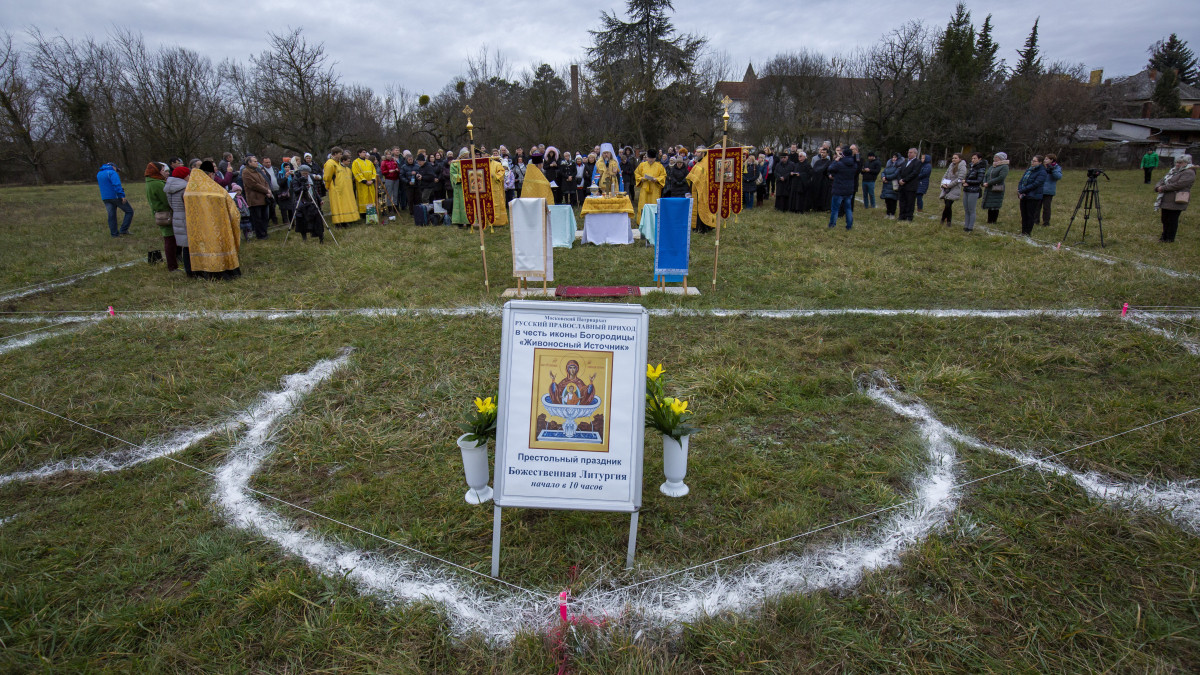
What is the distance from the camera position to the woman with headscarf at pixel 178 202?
873cm

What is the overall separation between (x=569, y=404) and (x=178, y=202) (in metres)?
8.82

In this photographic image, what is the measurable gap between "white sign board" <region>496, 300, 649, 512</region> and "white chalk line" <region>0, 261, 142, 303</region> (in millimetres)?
9136

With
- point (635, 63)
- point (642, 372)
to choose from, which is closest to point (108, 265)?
point (642, 372)

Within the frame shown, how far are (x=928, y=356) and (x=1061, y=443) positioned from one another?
5.23 ft

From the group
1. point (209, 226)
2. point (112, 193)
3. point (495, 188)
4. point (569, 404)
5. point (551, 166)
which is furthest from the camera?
point (551, 166)

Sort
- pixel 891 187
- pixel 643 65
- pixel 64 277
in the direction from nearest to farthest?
pixel 64 277
pixel 891 187
pixel 643 65

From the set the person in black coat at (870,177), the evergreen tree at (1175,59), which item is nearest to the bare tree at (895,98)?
the person in black coat at (870,177)

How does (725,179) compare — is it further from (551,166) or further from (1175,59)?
(1175,59)

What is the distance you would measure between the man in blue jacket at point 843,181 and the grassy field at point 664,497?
18.6 feet

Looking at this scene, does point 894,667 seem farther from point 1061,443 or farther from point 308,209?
point 308,209

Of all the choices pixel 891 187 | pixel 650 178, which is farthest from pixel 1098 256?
pixel 650 178

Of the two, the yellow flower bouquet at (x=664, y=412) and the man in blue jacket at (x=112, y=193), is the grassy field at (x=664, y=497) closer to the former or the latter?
the yellow flower bouquet at (x=664, y=412)

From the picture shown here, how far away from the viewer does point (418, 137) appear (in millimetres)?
33156

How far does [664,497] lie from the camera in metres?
3.46
